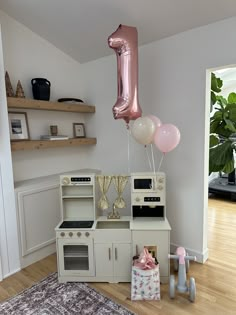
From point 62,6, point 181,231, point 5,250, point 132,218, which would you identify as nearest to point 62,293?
point 5,250

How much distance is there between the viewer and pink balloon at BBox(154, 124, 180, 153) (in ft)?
6.30

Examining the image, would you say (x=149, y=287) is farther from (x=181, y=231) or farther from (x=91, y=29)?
(x=91, y=29)

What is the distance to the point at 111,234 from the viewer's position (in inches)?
83.7

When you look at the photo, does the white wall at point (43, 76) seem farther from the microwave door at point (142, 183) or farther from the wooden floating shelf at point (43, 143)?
the microwave door at point (142, 183)

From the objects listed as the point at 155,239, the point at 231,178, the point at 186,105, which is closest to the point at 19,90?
the point at 186,105

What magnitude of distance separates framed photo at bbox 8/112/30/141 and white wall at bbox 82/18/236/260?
132 centimetres

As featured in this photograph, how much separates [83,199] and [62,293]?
2.87 feet

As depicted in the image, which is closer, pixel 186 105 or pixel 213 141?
pixel 186 105

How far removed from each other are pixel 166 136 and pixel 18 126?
1742 mm

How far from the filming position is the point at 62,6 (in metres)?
2.27

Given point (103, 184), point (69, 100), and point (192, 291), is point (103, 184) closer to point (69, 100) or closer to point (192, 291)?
point (192, 291)

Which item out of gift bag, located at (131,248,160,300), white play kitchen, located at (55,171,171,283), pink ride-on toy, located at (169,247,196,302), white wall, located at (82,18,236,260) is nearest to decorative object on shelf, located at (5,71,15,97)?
white play kitchen, located at (55,171,171,283)

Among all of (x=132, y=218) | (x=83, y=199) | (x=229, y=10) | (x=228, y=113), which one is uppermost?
(x=229, y=10)

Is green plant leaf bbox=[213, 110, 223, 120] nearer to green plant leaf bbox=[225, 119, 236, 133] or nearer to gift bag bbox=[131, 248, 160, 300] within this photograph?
green plant leaf bbox=[225, 119, 236, 133]
